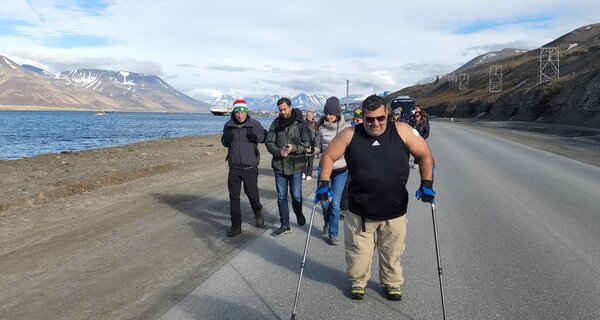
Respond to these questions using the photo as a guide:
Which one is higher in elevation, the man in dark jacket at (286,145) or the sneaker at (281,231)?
the man in dark jacket at (286,145)

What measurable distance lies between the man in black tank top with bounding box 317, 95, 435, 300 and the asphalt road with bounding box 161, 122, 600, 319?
1.10 ft

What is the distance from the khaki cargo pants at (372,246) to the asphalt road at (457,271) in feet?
0.81

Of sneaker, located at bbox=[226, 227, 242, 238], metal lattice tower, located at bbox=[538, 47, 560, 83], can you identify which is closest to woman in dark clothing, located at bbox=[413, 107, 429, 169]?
sneaker, located at bbox=[226, 227, 242, 238]

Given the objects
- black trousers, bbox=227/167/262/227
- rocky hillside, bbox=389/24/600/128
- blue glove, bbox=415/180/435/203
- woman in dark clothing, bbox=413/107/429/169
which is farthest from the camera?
rocky hillside, bbox=389/24/600/128

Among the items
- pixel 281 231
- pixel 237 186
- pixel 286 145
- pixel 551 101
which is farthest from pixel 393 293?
pixel 551 101

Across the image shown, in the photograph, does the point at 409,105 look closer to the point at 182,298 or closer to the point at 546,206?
the point at 546,206

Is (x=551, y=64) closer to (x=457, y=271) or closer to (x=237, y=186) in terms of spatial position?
(x=237, y=186)

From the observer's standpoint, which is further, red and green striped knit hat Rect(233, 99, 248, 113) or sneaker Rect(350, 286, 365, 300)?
red and green striped knit hat Rect(233, 99, 248, 113)

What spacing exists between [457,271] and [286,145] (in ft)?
9.86

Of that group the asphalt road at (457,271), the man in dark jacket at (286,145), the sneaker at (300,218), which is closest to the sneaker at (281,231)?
the man in dark jacket at (286,145)

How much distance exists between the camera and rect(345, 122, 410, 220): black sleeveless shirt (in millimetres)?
4105

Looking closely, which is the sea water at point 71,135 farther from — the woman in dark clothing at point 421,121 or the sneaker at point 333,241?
the sneaker at point 333,241

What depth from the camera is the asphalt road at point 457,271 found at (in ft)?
13.6

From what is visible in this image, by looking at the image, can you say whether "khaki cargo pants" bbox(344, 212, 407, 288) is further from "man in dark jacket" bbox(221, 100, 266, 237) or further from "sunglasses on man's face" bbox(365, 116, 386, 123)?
"man in dark jacket" bbox(221, 100, 266, 237)
